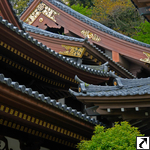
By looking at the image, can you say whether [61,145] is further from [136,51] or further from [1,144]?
[136,51]

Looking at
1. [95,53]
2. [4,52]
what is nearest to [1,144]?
[4,52]

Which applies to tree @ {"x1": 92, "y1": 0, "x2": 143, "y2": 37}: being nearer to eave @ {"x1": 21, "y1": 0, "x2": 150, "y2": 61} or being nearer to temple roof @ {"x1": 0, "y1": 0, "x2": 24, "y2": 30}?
eave @ {"x1": 21, "y1": 0, "x2": 150, "y2": 61}

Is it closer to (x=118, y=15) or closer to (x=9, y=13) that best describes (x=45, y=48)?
(x=9, y=13)

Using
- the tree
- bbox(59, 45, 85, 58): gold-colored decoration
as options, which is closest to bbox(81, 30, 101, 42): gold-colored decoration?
bbox(59, 45, 85, 58): gold-colored decoration

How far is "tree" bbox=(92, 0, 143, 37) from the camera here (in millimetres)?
24109

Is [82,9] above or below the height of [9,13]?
above

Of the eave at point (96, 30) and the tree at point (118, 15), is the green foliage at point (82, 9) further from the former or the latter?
the eave at point (96, 30)

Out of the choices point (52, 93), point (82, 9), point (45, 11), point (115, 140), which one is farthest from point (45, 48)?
point (82, 9)

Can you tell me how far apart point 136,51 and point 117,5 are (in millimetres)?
11512

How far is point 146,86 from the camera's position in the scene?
7.28 meters

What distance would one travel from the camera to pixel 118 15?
25031mm

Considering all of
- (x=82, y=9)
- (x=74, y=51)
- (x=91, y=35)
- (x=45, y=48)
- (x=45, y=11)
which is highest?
(x=82, y=9)

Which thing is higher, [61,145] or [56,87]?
[56,87]

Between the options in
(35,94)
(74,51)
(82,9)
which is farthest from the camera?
(82,9)
